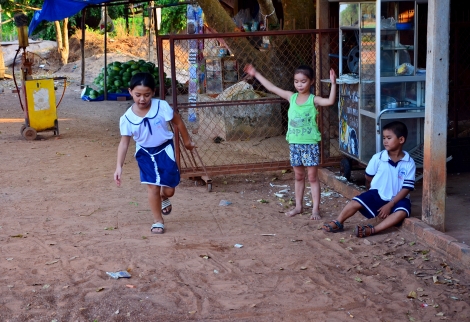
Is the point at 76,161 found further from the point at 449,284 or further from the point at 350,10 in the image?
the point at 449,284

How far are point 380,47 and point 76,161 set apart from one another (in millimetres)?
4991

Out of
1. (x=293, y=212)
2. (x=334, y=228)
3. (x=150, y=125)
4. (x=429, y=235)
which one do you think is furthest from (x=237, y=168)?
(x=429, y=235)

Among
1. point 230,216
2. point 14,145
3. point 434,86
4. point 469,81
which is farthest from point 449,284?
point 14,145

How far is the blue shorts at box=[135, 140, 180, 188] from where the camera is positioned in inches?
212

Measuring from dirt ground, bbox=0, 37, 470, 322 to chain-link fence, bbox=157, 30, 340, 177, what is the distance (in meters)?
0.96

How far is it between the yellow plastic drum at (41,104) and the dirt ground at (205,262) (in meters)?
3.74

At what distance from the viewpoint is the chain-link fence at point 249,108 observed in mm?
7445

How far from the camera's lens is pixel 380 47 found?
6.18 meters

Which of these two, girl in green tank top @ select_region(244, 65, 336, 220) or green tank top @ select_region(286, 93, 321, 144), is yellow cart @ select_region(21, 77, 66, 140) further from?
green tank top @ select_region(286, 93, 321, 144)

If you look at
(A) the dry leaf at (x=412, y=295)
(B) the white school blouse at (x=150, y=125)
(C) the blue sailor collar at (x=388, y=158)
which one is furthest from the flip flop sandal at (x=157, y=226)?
(A) the dry leaf at (x=412, y=295)

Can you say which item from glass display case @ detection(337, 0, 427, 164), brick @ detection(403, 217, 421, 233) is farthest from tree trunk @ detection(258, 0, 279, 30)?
brick @ detection(403, 217, 421, 233)

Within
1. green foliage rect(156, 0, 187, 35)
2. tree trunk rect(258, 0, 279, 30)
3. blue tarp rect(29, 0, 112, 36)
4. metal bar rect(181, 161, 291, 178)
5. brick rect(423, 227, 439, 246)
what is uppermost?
green foliage rect(156, 0, 187, 35)

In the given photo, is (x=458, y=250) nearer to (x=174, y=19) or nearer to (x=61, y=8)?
(x=61, y=8)

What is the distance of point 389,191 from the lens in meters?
5.48
